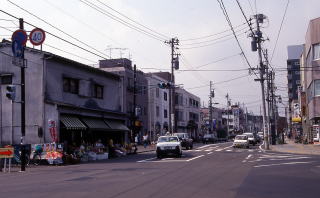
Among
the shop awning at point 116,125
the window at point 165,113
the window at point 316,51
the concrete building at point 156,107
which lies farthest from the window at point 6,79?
the window at point 165,113

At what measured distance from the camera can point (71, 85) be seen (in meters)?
34.1

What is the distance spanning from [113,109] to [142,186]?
1063 inches

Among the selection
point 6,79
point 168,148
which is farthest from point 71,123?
point 168,148

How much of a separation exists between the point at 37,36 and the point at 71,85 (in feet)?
27.6

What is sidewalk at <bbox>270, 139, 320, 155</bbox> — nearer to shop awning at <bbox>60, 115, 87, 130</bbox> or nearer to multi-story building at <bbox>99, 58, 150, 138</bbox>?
shop awning at <bbox>60, 115, 87, 130</bbox>

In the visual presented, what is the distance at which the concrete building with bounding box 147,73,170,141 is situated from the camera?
67.3 meters

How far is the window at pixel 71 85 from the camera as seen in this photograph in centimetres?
3324

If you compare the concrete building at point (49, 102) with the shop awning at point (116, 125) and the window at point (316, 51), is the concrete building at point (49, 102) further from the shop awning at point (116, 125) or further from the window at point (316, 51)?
the window at point (316, 51)

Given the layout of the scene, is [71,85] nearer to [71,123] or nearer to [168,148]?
[71,123]

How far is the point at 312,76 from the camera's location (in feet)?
141

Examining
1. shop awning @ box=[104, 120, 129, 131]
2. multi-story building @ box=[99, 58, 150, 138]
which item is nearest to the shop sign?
shop awning @ box=[104, 120, 129, 131]

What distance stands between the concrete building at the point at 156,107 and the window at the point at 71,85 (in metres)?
29.2

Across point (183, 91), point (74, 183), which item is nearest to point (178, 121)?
point (183, 91)

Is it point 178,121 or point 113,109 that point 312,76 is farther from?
point 178,121
